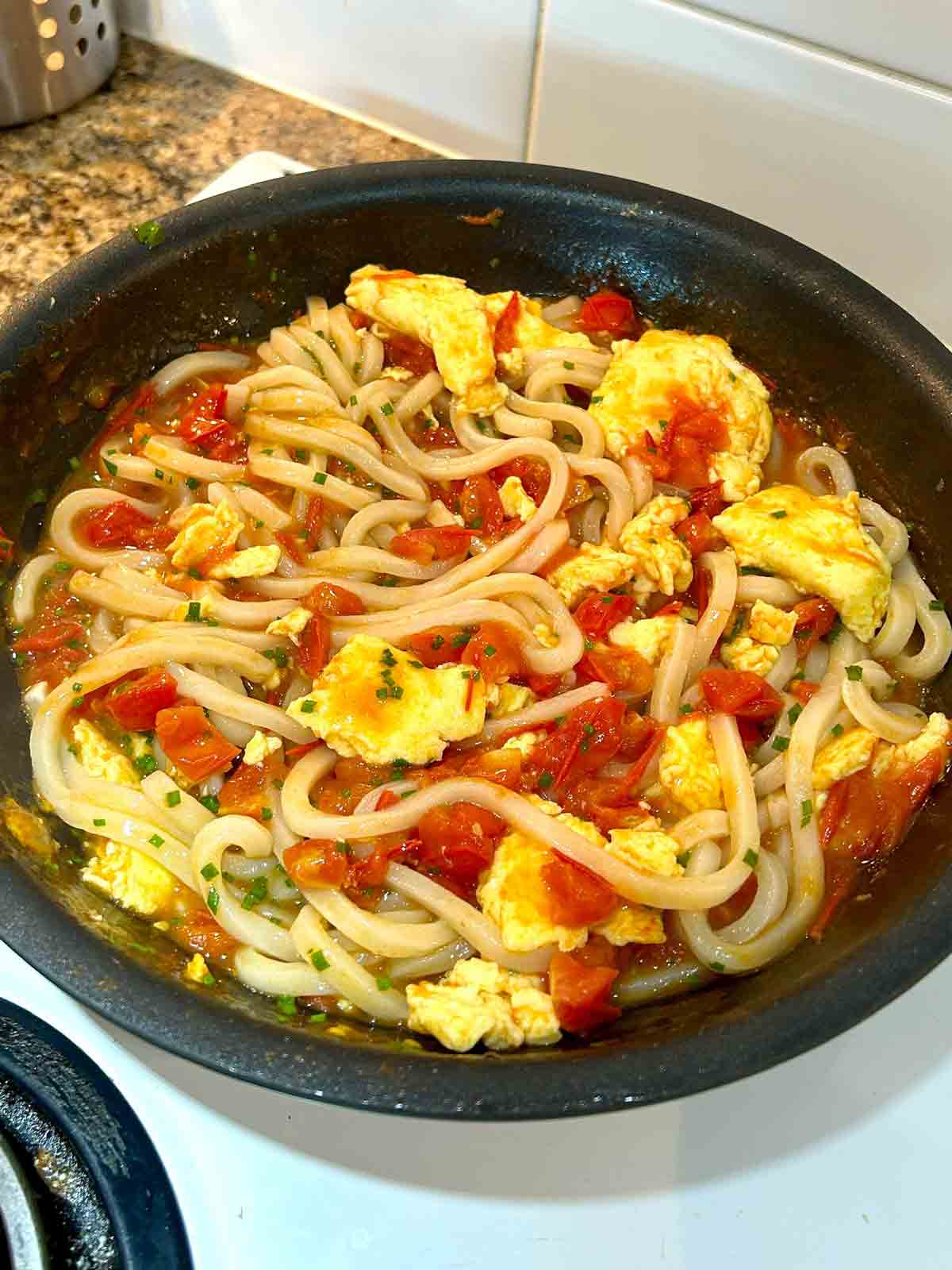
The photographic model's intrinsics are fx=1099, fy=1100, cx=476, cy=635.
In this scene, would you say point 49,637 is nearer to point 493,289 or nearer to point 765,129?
point 493,289

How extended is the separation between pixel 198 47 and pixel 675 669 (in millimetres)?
2684

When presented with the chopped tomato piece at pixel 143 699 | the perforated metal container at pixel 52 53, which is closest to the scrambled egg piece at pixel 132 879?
the chopped tomato piece at pixel 143 699

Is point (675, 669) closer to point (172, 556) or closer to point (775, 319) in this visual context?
point (775, 319)

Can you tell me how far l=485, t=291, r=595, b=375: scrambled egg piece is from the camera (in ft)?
8.60

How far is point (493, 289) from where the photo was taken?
279cm

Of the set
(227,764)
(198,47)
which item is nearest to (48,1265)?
(227,764)

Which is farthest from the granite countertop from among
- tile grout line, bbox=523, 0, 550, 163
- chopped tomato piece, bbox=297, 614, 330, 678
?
chopped tomato piece, bbox=297, 614, 330, 678

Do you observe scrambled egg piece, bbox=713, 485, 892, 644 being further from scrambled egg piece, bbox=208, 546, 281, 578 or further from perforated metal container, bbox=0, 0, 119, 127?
perforated metal container, bbox=0, 0, 119, 127

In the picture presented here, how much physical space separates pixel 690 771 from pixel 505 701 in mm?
384

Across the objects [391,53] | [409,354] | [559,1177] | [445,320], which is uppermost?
[391,53]

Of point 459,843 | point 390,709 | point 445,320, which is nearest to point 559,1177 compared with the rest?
point 459,843

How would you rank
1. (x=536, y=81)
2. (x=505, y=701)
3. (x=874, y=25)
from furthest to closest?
(x=536, y=81) → (x=874, y=25) → (x=505, y=701)

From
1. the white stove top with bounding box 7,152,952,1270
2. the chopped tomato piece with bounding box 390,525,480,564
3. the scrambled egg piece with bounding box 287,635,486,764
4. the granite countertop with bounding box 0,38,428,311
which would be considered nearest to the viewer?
the white stove top with bounding box 7,152,952,1270

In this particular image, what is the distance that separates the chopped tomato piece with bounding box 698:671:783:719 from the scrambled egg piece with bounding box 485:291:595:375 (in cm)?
92
